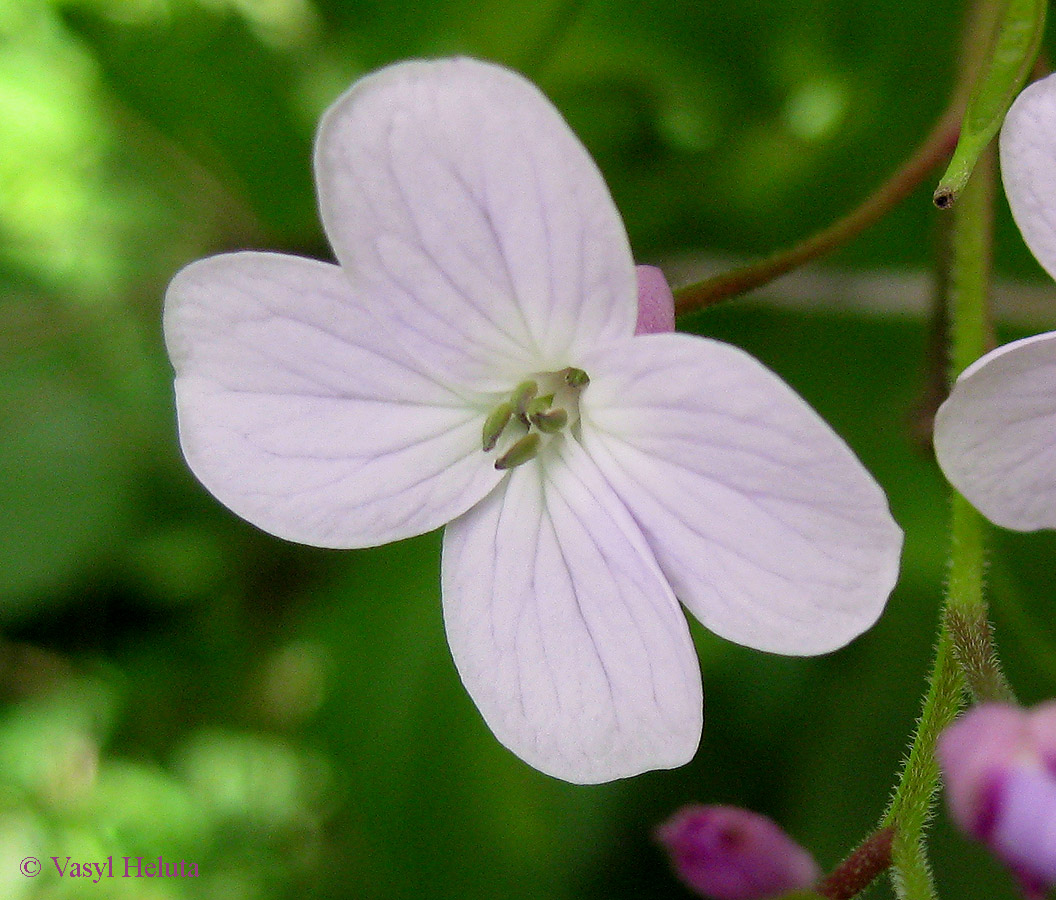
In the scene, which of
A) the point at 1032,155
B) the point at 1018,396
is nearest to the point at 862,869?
the point at 1018,396

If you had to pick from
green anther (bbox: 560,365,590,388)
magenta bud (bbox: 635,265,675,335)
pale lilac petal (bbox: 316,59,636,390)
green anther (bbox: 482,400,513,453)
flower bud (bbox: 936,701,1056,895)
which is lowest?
flower bud (bbox: 936,701,1056,895)

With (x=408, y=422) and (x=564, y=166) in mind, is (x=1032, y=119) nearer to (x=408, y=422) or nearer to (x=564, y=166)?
(x=564, y=166)

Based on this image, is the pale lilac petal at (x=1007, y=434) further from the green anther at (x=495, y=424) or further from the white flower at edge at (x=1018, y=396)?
the green anther at (x=495, y=424)

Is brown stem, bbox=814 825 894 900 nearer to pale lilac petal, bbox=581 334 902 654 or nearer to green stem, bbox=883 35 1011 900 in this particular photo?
green stem, bbox=883 35 1011 900

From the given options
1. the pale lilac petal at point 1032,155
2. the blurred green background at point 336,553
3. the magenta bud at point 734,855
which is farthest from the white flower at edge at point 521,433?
the blurred green background at point 336,553

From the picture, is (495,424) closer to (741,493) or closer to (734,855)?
(741,493)

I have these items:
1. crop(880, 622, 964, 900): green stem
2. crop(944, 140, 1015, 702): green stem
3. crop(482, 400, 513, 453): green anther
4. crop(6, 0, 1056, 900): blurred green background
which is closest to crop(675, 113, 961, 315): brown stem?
crop(944, 140, 1015, 702): green stem

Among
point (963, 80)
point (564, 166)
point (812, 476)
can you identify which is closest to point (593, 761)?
point (812, 476)
